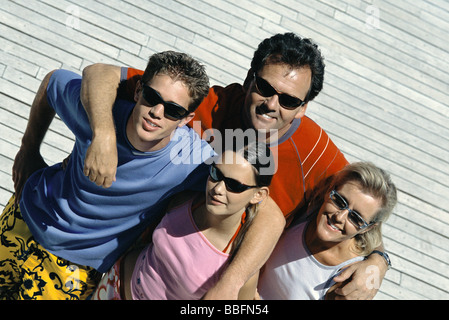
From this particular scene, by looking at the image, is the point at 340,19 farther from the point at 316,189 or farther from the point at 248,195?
the point at 248,195

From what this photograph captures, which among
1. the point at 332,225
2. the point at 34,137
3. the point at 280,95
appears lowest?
the point at 34,137

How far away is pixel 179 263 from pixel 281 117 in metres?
0.92

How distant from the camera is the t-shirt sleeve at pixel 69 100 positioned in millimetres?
2041

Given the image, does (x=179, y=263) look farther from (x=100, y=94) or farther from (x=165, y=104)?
(x=100, y=94)

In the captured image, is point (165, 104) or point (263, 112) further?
point (263, 112)

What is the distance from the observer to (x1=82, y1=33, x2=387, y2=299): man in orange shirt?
202 cm

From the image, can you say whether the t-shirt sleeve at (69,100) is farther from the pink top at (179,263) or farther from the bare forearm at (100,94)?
the pink top at (179,263)

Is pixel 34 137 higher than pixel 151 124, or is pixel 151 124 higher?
pixel 151 124

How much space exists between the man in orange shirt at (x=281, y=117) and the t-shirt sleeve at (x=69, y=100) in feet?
0.35

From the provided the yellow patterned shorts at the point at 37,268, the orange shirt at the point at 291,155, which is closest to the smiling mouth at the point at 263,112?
the orange shirt at the point at 291,155

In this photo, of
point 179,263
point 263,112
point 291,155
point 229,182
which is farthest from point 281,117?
point 179,263

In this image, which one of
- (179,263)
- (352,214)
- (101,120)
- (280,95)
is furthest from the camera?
(280,95)

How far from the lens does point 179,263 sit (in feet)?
6.35
